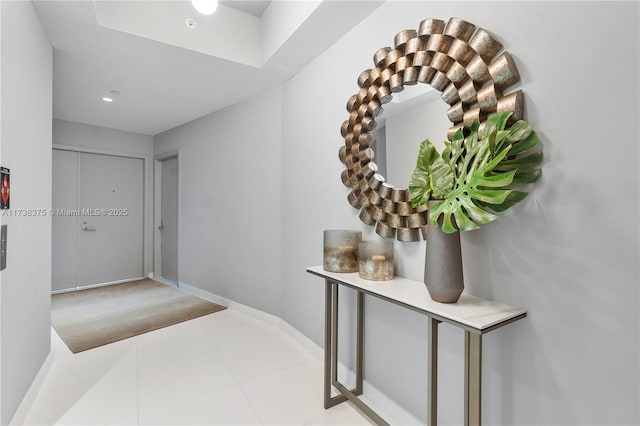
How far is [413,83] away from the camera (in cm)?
153

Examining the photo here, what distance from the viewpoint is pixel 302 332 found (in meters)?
2.56

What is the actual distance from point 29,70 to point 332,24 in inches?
69.0

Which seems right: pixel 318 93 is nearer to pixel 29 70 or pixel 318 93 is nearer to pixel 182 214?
pixel 29 70

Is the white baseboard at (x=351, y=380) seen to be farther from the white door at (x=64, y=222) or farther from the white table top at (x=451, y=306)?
the white door at (x=64, y=222)

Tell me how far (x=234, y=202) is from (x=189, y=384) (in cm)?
187

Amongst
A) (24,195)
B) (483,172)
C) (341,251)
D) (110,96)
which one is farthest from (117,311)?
(483,172)

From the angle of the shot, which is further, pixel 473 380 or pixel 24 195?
pixel 24 195

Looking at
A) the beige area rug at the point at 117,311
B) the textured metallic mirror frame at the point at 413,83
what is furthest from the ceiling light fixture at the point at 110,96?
the textured metallic mirror frame at the point at 413,83

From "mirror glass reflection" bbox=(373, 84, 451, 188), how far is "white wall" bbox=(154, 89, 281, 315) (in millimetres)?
1384

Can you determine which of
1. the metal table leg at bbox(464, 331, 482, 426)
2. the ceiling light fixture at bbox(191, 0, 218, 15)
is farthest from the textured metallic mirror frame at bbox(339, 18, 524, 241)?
the ceiling light fixture at bbox(191, 0, 218, 15)

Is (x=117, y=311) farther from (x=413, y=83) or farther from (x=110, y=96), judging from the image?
(x=413, y=83)

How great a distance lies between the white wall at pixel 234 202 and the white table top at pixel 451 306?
159cm

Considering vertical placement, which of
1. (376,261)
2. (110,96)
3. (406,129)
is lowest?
(376,261)

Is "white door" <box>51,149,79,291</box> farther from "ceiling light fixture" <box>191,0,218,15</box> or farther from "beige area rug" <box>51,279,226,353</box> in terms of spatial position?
"ceiling light fixture" <box>191,0,218,15</box>
